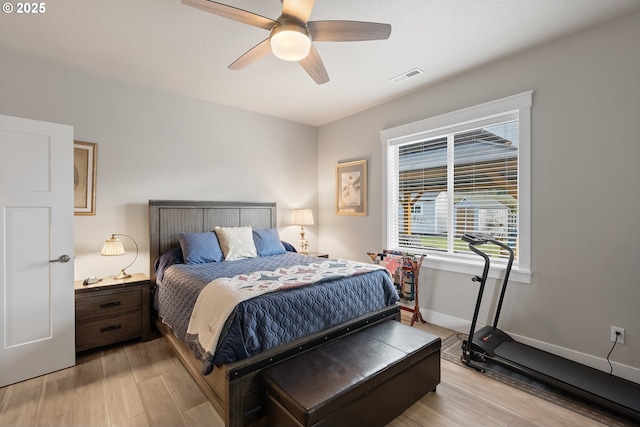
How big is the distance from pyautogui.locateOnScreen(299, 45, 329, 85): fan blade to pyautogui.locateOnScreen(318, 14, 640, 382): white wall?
1793 mm

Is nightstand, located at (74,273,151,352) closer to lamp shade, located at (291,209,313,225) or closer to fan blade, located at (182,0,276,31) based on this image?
lamp shade, located at (291,209,313,225)

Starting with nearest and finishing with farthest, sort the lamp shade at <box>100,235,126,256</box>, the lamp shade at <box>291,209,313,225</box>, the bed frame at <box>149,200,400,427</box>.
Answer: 1. the bed frame at <box>149,200,400,427</box>
2. the lamp shade at <box>100,235,126,256</box>
3. the lamp shade at <box>291,209,313,225</box>

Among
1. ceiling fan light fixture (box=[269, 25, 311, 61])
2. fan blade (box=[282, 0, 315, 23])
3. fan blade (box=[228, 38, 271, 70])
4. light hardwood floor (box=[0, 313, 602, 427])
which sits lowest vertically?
light hardwood floor (box=[0, 313, 602, 427])

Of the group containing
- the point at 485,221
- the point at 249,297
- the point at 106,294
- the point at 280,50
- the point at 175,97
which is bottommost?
the point at 106,294

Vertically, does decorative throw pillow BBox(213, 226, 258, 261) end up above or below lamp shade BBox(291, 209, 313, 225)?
below

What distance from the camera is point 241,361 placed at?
5.90ft

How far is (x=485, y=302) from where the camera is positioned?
9.98 feet

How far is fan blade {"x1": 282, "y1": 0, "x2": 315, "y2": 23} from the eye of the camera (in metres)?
1.67

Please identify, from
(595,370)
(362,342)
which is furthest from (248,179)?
(595,370)

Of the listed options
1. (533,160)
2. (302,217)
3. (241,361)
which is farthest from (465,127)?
(241,361)

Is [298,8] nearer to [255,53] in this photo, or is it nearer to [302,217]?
[255,53]

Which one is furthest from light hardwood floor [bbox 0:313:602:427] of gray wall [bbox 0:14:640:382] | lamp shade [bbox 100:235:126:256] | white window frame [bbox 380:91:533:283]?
white window frame [bbox 380:91:533:283]

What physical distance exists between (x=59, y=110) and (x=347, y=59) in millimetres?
2943

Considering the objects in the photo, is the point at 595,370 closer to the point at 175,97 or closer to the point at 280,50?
the point at 280,50
